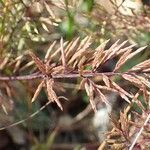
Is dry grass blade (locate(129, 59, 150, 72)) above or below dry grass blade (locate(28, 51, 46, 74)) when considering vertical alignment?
below

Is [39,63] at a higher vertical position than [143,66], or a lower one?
higher

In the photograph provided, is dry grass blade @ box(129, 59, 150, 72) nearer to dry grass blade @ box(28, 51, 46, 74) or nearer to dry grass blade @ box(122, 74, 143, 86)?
dry grass blade @ box(122, 74, 143, 86)

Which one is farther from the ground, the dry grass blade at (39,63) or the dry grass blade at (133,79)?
the dry grass blade at (39,63)

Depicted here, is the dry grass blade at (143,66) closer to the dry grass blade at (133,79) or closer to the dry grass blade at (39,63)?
the dry grass blade at (133,79)

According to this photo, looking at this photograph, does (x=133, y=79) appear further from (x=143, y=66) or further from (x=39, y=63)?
(x=39, y=63)

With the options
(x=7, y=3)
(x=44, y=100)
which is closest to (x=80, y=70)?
(x=7, y=3)

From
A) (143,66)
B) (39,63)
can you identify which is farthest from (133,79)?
(39,63)

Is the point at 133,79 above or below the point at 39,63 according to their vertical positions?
below

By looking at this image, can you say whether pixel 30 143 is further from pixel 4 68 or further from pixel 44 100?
pixel 4 68

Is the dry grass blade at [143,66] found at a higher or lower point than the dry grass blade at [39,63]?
lower

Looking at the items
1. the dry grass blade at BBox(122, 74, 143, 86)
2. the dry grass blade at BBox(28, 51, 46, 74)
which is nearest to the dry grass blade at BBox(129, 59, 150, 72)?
the dry grass blade at BBox(122, 74, 143, 86)

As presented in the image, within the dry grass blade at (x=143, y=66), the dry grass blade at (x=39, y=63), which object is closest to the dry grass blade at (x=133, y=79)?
the dry grass blade at (x=143, y=66)
